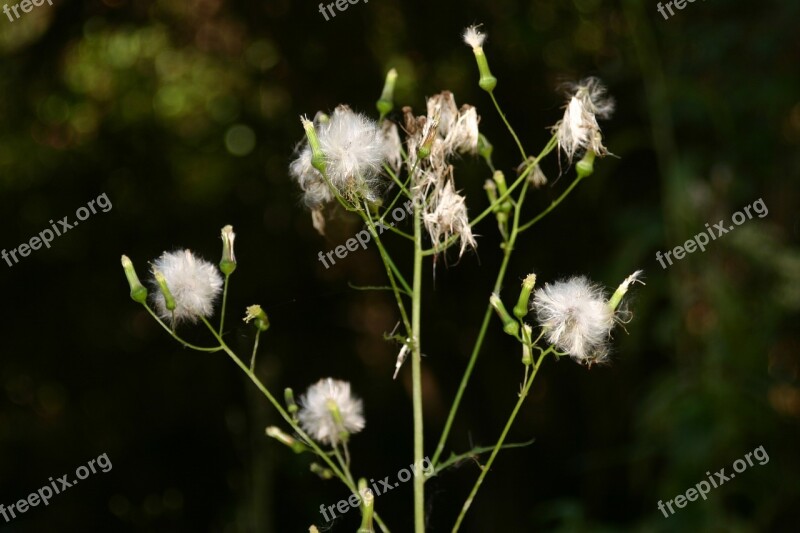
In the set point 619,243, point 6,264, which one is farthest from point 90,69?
point 619,243

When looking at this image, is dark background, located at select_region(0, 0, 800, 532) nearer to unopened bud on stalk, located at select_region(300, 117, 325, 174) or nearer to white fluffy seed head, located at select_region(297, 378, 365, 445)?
white fluffy seed head, located at select_region(297, 378, 365, 445)

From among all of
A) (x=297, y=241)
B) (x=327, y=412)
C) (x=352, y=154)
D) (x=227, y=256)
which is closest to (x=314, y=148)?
(x=352, y=154)

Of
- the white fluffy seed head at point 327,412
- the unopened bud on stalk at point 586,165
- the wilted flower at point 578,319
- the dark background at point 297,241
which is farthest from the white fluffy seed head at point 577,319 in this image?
the dark background at point 297,241

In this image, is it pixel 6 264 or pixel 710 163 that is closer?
pixel 710 163

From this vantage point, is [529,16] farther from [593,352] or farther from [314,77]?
[593,352]

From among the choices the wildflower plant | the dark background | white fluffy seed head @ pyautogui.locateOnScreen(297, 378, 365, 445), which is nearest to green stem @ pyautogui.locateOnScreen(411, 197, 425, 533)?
the wildflower plant

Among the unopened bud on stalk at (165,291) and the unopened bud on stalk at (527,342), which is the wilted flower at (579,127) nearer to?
the unopened bud on stalk at (527,342)
